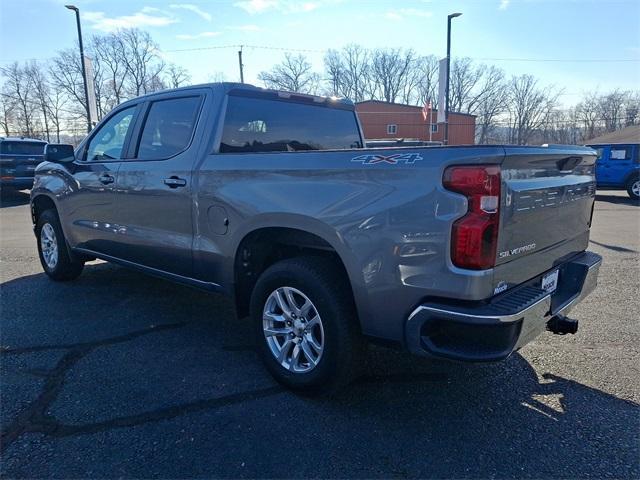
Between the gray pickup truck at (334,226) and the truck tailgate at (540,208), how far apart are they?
0.01 metres

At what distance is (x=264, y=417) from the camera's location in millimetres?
2727

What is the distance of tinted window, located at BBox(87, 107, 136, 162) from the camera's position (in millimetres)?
4309

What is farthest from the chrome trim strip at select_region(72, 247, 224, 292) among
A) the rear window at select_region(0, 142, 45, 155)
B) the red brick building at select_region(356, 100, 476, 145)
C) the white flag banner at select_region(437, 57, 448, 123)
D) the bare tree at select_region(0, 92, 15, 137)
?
the bare tree at select_region(0, 92, 15, 137)

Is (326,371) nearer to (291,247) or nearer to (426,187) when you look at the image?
(291,247)

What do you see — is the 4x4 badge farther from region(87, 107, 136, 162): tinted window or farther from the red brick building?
the red brick building

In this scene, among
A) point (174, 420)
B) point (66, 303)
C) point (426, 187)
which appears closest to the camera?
point (426, 187)

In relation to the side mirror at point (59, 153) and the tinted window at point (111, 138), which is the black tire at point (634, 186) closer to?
the tinted window at point (111, 138)

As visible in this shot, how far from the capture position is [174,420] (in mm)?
2682

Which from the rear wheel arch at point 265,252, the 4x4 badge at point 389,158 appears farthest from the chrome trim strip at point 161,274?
the 4x4 badge at point 389,158

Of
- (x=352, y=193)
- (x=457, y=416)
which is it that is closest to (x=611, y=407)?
(x=457, y=416)

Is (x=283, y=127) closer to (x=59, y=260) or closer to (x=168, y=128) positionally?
(x=168, y=128)

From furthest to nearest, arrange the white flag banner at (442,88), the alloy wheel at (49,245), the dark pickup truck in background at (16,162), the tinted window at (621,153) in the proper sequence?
the white flag banner at (442,88), the tinted window at (621,153), the dark pickup truck in background at (16,162), the alloy wheel at (49,245)

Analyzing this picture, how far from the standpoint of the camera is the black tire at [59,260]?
17.3 ft

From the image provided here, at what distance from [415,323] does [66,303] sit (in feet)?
12.9
